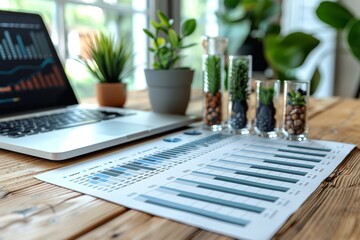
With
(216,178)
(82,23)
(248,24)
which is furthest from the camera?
(248,24)

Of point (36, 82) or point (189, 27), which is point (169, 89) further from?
point (36, 82)

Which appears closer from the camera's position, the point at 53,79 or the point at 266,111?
the point at 266,111

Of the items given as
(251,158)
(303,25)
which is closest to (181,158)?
(251,158)

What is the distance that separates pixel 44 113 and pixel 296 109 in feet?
2.03

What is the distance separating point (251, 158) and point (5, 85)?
641 mm

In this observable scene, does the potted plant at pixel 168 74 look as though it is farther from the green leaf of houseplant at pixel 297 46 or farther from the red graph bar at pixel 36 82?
the green leaf of houseplant at pixel 297 46

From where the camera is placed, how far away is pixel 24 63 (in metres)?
1.07

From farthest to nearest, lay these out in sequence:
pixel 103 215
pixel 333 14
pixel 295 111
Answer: pixel 333 14, pixel 295 111, pixel 103 215

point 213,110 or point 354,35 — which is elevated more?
point 354,35

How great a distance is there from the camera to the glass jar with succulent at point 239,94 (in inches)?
37.4

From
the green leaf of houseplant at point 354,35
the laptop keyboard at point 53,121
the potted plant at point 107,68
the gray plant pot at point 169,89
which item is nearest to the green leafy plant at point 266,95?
the gray plant pot at point 169,89

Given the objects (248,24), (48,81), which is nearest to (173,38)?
(48,81)

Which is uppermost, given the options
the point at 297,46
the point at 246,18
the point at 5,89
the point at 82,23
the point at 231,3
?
the point at 231,3

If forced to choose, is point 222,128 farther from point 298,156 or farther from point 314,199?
point 314,199
